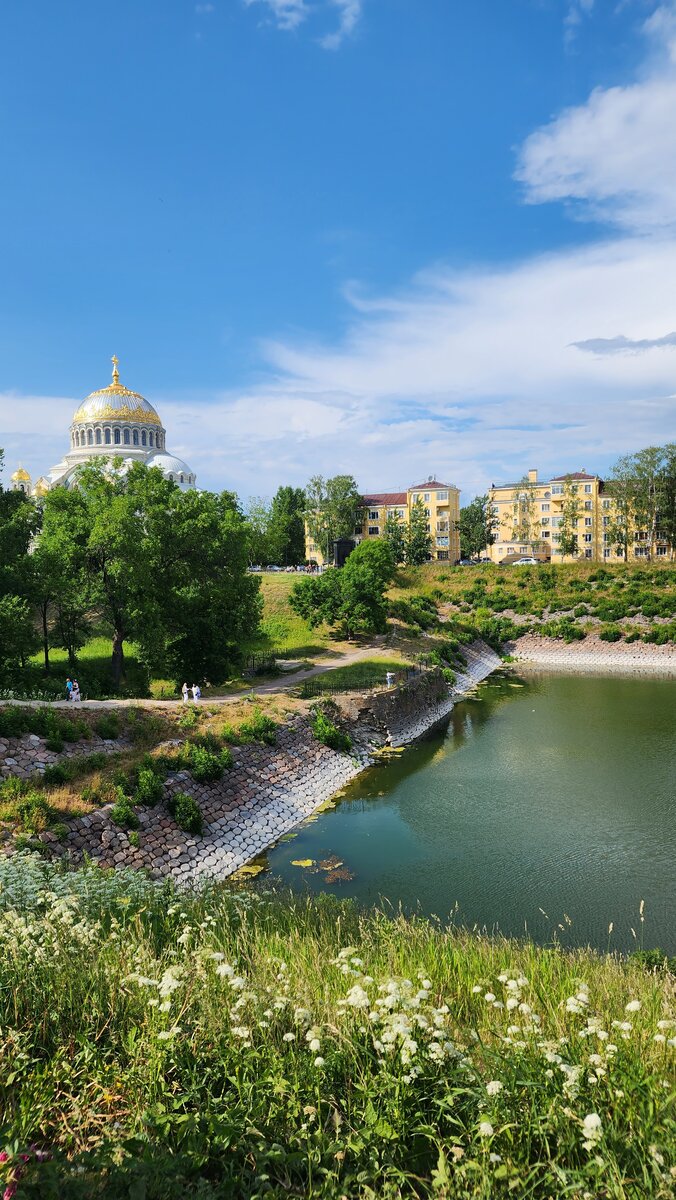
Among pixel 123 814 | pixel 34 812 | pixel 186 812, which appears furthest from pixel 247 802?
pixel 34 812

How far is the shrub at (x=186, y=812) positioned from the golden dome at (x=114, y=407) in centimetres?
5527

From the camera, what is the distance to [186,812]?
17.7 m

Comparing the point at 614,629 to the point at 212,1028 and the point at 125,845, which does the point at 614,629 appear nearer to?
the point at 125,845

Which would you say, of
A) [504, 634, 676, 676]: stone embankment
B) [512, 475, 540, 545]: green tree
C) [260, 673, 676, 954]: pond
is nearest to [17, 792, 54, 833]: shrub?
[260, 673, 676, 954]: pond

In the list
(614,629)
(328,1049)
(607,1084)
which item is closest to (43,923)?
(328,1049)

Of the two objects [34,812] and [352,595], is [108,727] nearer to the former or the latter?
[34,812]

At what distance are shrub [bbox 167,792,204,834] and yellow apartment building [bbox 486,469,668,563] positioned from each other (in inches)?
2429

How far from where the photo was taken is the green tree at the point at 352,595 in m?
41.5

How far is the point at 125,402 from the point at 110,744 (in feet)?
176

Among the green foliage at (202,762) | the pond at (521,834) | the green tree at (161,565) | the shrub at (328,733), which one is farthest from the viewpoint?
the green tree at (161,565)

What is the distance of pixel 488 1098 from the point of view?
505 cm

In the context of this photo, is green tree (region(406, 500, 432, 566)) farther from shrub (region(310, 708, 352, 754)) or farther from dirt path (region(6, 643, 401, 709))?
shrub (region(310, 708, 352, 754))

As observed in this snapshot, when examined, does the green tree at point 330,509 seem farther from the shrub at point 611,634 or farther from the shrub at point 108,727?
the shrub at point 108,727

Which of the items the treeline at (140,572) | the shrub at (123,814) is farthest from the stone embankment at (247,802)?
the treeline at (140,572)
